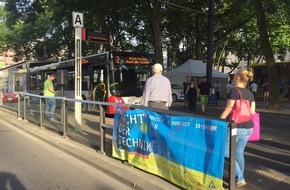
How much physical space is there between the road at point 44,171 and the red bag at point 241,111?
6.49 feet

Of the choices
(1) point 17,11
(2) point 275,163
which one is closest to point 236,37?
(1) point 17,11

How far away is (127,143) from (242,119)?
7.33ft

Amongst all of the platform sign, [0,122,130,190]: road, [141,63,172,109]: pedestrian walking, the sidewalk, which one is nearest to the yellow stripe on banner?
the sidewalk

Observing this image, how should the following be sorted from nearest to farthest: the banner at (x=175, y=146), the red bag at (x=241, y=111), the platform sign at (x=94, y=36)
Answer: the banner at (x=175, y=146)
the red bag at (x=241, y=111)
the platform sign at (x=94, y=36)

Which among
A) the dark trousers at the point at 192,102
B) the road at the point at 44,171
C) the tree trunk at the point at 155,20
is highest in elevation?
the tree trunk at the point at 155,20

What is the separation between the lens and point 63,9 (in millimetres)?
24141

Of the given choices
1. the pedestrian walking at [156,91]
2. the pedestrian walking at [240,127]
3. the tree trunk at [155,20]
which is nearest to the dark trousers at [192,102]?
the tree trunk at [155,20]

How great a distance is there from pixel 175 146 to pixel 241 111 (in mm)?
1061

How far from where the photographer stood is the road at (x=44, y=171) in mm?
6094

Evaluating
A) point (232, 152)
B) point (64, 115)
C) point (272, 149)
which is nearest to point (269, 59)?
point (272, 149)

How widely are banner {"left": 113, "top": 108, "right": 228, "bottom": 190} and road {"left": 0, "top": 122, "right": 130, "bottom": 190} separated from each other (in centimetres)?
63

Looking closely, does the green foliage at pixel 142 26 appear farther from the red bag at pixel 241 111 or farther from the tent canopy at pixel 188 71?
the red bag at pixel 241 111

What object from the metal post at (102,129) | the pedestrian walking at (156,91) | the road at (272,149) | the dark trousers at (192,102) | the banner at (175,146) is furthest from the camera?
the dark trousers at (192,102)

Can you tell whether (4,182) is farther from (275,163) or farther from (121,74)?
(121,74)
